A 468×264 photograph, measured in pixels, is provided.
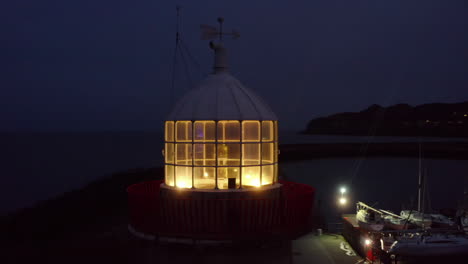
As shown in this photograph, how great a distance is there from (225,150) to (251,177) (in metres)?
1.68

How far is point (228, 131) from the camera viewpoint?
17344 mm

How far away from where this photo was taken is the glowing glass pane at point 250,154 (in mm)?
17741

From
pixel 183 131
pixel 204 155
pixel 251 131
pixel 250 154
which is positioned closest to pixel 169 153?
pixel 183 131

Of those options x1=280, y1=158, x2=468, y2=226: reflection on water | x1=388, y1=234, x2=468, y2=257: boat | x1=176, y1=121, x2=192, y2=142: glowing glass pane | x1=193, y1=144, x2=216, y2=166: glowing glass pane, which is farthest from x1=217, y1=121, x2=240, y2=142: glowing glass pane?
x1=280, y1=158, x2=468, y2=226: reflection on water

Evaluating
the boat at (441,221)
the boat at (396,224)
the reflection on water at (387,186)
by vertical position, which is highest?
the boat at (396,224)

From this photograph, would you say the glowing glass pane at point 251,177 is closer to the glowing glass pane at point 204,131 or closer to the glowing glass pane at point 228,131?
the glowing glass pane at point 228,131

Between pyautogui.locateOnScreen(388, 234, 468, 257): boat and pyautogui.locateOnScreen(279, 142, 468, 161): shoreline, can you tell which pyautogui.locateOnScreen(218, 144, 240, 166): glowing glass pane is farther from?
pyautogui.locateOnScreen(279, 142, 468, 161): shoreline

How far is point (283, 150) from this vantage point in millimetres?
106250

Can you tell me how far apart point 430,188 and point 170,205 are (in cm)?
4517

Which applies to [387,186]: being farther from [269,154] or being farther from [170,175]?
[170,175]

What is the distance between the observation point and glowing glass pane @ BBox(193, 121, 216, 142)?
17234 mm

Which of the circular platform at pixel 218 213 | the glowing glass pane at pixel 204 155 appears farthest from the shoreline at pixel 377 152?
the circular platform at pixel 218 213

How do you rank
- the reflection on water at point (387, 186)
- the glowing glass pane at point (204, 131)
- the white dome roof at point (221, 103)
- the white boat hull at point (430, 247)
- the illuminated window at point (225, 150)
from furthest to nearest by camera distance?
the reflection on water at point (387, 186)
the glowing glass pane at point (204, 131)
the illuminated window at point (225, 150)
the white dome roof at point (221, 103)
the white boat hull at point (430, 247)

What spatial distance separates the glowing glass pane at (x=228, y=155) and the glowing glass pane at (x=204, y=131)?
0.74 metres
